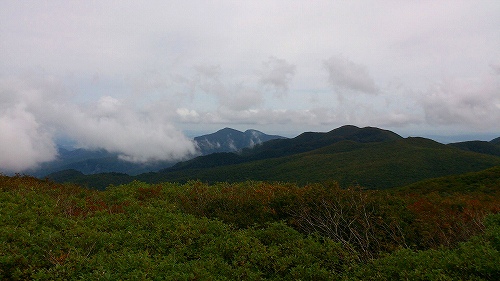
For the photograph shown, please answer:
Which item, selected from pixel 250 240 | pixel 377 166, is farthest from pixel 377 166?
pixel 250 240

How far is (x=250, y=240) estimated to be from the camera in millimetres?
8781

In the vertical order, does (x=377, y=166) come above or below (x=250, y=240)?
below

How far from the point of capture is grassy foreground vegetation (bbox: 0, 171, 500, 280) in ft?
21.2

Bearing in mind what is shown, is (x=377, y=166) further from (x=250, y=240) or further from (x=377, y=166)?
(x=250, y=240)

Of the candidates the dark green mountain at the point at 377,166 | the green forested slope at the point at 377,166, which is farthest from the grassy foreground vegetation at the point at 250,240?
the dark green mountain at the point at 377,166

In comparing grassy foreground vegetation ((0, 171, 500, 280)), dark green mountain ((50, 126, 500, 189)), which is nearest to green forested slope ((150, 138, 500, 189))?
dark green mountain ((50, 126, 500, 189))

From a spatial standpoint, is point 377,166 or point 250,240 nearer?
point 250,240

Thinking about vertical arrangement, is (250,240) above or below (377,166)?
above

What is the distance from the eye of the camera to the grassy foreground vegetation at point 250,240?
646 centimetres

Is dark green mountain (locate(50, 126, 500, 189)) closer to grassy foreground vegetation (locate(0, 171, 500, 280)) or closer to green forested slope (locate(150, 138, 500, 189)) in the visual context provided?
green forested slope (locate(150, 138, 500, 189))

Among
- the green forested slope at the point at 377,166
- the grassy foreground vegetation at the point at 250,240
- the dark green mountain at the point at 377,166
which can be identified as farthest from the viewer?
the green forested slope at the point at 377,166

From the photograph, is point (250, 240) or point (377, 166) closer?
point (250, 240)

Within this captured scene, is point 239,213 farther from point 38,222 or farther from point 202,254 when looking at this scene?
point 38,222

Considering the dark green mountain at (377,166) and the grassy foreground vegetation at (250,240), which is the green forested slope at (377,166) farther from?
the grassy foreground vegetation at (250,240)
